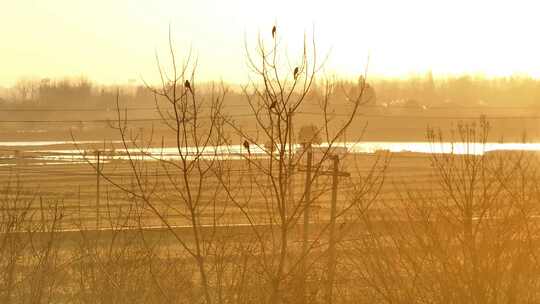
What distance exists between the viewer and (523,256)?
22.3 ft

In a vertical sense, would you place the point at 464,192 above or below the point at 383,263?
above

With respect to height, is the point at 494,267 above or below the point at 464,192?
below

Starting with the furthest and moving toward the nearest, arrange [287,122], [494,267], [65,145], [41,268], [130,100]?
[130,100], [65,145], [41,268], [494,267], [287,122]

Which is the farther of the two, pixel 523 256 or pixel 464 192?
pixel 464 192

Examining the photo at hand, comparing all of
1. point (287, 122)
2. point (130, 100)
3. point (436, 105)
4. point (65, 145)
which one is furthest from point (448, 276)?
point (436, 105)

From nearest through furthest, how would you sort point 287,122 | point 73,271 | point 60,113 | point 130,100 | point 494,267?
point 287,122
point 494,267
point 73,271
point 130,100
point 60,113

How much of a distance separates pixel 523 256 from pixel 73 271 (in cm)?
604

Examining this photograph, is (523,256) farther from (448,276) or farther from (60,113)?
(60,113)

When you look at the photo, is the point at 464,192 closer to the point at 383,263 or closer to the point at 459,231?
the point at 459,231

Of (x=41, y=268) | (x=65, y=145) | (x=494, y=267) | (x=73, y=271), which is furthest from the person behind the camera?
(x=65, y=145)

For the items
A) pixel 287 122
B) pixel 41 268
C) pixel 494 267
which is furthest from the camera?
pixel 41 268

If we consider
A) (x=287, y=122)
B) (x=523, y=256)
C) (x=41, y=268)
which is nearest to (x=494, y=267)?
(x=523, y=256)

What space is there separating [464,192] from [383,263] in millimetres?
895

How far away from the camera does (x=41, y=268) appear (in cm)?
852
